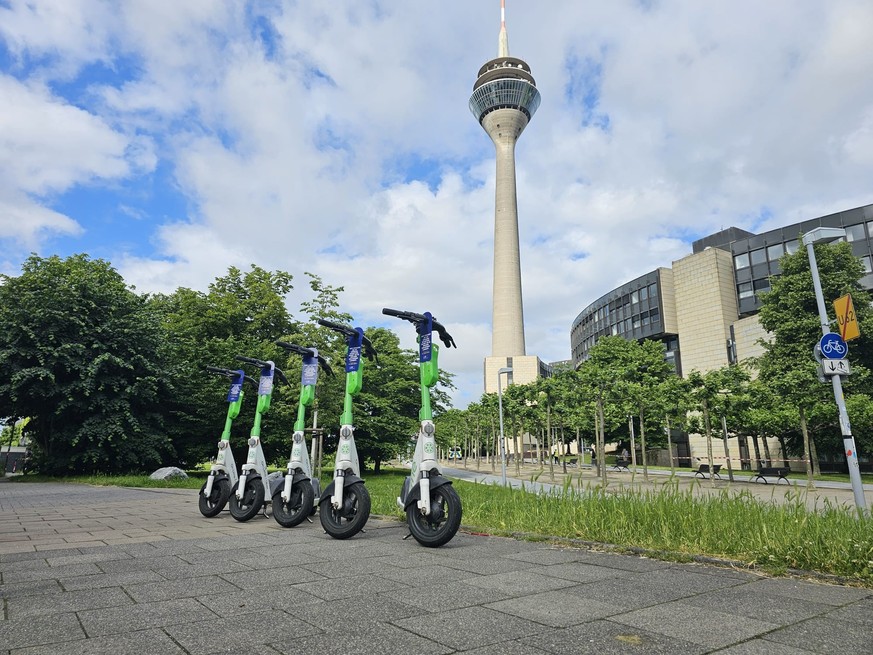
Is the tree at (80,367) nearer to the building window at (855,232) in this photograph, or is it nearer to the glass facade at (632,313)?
the glass facade at (632,313)

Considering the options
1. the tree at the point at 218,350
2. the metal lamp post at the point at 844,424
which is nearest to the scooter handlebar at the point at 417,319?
the metal lamp post at the point at 844,424

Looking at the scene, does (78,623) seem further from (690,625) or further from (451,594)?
(690,625)

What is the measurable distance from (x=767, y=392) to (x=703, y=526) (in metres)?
20.9

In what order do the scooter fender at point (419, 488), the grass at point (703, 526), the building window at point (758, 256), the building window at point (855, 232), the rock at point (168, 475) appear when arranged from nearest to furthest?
the grass at point (703, 526)
the scooter fender at point (419, 488)
the rock at point (168, 475)
the building window at point (855, 232)
the building window at point (758, 256)

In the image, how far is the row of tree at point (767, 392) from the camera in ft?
79.4

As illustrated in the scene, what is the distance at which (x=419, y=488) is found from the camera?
23.2ft

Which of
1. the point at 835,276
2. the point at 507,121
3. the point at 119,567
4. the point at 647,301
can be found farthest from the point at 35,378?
the point at 507,121

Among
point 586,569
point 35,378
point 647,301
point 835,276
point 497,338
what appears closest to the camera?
point 586,569

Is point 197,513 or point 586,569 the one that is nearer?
point 586,569

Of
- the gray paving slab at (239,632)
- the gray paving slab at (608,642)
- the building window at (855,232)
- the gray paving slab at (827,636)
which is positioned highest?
the building window at (855,232)

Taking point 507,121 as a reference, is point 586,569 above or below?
below

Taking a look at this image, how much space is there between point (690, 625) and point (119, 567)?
5.12 m

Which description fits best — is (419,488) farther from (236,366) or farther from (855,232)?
(855,232)

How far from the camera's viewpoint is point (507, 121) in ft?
334
